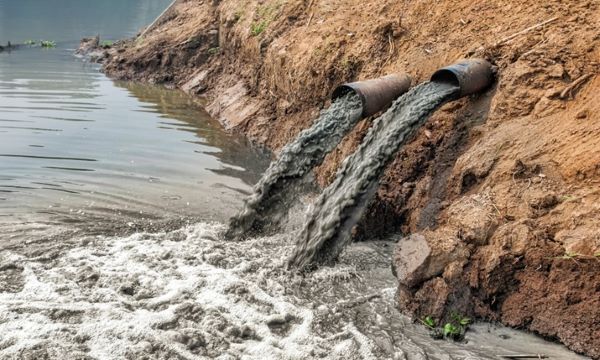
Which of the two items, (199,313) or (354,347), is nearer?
(354,347)

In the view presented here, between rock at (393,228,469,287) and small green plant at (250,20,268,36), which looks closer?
rock at (393,228,469,287)

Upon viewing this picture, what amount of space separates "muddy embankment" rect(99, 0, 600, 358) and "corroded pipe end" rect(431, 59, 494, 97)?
0.14 meters

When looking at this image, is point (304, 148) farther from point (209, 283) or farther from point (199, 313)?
point (199, 313)

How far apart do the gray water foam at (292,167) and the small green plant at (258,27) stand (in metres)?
6.36

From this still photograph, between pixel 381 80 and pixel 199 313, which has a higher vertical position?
pixel 381 80

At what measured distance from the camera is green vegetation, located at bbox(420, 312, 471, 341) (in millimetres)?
4188

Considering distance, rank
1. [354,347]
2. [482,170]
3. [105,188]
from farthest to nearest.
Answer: [105,188] → [482,170] → [354,347]

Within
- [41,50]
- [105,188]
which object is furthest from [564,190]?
[41,50]

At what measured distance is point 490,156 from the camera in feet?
17.1

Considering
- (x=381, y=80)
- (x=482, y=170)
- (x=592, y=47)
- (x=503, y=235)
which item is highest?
(x=592, y=47)

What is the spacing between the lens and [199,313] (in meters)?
4.39

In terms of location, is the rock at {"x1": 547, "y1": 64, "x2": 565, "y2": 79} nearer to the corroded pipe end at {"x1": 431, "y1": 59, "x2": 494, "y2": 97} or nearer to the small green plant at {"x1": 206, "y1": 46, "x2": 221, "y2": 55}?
the corroded pipe end at {"x1": 431, "y1": 59, "x2": 494, "y2": 97}

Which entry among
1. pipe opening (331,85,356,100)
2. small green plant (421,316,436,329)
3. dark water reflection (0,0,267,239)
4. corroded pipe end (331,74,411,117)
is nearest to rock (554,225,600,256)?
small green plant (421,316,436,329)

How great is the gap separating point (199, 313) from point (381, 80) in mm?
3438
